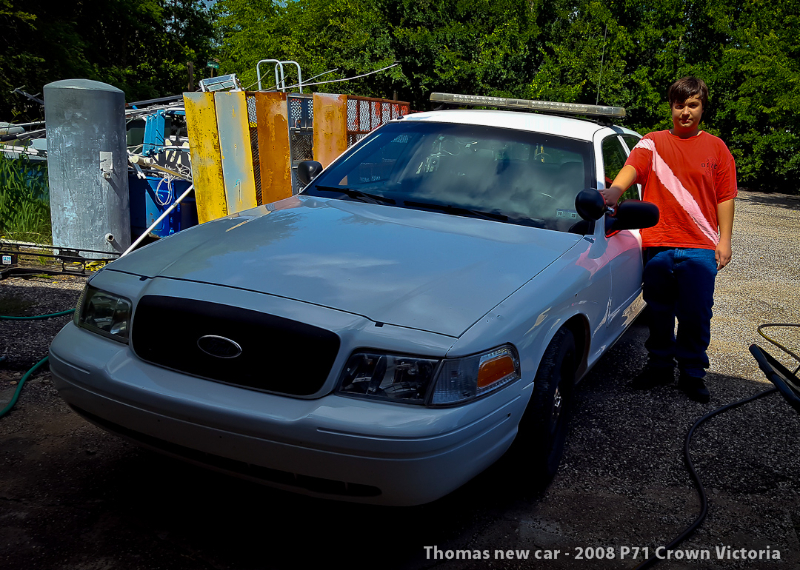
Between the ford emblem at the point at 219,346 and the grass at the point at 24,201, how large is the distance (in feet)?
18.2

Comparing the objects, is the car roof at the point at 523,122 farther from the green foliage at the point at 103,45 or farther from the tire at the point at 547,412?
the green foliage at the point at 103,45

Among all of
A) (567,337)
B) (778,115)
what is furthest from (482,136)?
(778,115)

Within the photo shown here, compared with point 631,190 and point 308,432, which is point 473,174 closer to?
point 631,190

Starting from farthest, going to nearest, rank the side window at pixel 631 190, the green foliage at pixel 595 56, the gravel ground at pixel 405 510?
1. the green foliage at pixel 595 56
2. the side window at pixel 631 190
3. the gravel ground at pixel 405 510

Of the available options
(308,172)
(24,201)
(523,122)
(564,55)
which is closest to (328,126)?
(24,201)

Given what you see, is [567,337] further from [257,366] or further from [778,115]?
[778,115]

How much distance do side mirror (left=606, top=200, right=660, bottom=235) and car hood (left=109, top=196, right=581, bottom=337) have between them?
1.48 feet

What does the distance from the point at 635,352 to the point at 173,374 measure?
3863mm

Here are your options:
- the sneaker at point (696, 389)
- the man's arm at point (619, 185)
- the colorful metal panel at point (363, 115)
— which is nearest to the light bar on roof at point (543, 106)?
the man's arm at point (619, 185)

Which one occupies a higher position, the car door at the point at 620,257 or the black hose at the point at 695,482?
the car door at the point at 620,257

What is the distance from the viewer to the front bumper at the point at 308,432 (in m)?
2.08

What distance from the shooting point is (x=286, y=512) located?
273 centimetres

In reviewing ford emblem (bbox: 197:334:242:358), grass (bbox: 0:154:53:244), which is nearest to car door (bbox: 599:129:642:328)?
ford emblem (bbox: 197:334:242:358)

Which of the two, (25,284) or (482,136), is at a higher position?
(482,136)
